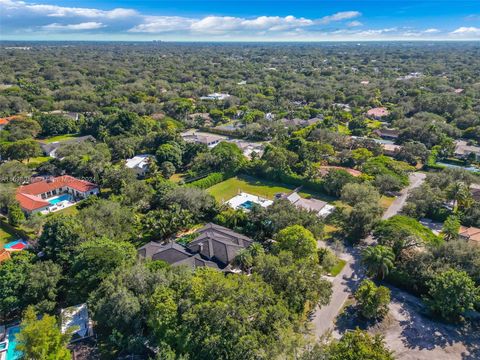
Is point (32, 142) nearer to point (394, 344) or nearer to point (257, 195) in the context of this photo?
point (257, 195)

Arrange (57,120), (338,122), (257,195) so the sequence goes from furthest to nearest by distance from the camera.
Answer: (338,122) → (57,120) → (257,195)

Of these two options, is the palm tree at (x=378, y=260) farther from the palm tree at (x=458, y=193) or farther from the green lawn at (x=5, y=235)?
the green lawn at (x=5, y=235)

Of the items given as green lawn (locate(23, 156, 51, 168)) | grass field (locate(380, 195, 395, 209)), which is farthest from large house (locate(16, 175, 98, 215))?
grass field (locate(380, 195, 395, 209))

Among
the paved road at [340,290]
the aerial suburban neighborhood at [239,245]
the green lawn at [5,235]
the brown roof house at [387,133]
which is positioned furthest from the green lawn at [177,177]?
the brown roof house at [387,133]

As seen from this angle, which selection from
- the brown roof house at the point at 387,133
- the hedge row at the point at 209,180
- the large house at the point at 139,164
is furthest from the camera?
the brown roof house at the point at 387,133

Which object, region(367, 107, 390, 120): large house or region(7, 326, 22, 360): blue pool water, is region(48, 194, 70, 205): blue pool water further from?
region(367, 107, 390, 120): large house

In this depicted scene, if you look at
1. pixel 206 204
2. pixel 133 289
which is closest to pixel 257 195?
pixel 206 204
